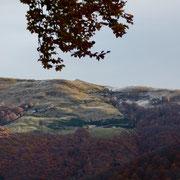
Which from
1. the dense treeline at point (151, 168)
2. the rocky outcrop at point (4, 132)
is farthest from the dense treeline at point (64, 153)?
the dense treeline at point (151, 168)

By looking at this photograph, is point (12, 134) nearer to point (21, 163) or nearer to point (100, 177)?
point (21, 163)

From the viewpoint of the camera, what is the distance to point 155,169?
157 meters

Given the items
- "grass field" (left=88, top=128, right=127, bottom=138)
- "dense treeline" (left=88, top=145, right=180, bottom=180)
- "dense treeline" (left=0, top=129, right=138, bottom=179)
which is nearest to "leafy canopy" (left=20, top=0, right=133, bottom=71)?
"dense treeline" (left=88, top=145, right=180, bottom=180)

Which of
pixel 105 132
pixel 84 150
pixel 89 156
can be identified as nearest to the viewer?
pixel 89 156

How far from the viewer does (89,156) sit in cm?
17412

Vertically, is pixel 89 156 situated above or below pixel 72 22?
below

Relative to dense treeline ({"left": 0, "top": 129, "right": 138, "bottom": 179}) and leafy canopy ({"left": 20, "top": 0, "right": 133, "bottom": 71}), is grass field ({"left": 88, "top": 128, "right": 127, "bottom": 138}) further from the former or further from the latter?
leafy canopy ({"left": 20, "top": 0, "right": 133, "bottom": 71})

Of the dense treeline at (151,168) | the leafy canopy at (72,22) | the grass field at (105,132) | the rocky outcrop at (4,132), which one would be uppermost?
the leafy canopy at (72,22)

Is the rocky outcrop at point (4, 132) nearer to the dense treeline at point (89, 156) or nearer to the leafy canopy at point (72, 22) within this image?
the dense treeline at point (89, 156)

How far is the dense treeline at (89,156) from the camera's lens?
500 ft

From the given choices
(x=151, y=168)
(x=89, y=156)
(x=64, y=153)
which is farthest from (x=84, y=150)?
(x=151, y=168)

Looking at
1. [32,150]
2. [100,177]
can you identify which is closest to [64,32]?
[100,177]

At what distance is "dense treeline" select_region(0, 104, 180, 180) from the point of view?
152 meters

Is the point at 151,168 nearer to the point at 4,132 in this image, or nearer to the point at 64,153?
the point at 64,153
